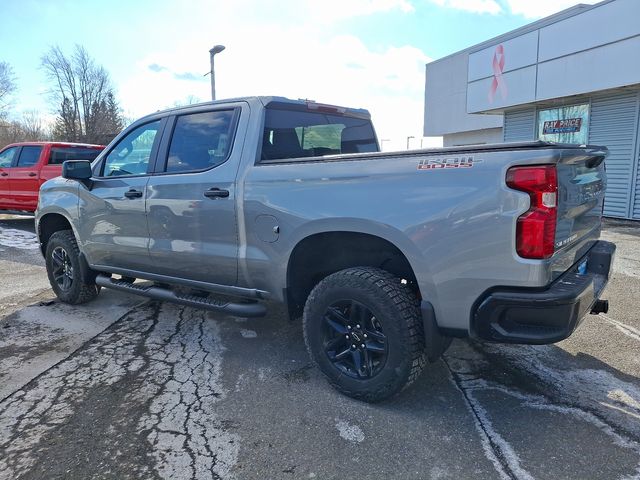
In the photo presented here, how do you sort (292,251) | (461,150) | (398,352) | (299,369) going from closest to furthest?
(461,150)
(398,352)
(292,251)
(299,369)

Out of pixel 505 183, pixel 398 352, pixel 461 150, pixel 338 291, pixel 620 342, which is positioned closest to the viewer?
pixel 505 183

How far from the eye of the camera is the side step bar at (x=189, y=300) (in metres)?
3.51

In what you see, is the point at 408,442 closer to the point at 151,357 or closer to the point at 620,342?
the point at 151,357

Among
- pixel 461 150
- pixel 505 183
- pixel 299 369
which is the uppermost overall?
pixel 461 150

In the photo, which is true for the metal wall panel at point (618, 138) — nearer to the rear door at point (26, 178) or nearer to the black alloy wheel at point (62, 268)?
the black alloy wheel at point (62, 268)

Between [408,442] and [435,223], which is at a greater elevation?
[435,223]

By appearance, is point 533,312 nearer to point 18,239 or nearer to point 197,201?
point 197,201

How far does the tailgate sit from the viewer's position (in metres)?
2.48

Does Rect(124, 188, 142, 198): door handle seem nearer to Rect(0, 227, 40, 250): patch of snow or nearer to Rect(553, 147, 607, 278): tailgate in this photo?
Rect(553, 147, 607, 278): tailgate

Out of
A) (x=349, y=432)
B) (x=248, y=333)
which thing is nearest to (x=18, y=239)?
(x=248, y=333)

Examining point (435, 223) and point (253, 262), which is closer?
point (435, 223)

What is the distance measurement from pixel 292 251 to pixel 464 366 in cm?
158

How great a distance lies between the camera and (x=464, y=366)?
3584 millimetres

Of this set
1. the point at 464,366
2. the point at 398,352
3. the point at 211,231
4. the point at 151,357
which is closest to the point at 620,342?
the point at 464,366
